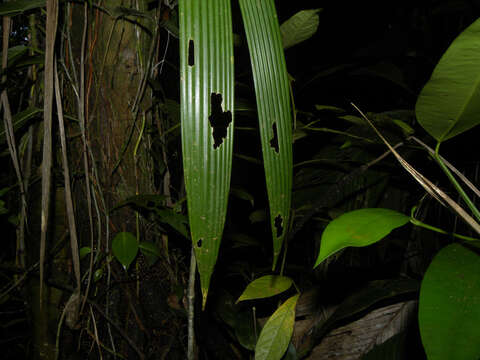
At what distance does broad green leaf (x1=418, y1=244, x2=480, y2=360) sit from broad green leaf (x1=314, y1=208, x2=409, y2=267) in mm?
50

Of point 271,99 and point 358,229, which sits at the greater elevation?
point 271,99

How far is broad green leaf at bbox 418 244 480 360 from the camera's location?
0.25 metres

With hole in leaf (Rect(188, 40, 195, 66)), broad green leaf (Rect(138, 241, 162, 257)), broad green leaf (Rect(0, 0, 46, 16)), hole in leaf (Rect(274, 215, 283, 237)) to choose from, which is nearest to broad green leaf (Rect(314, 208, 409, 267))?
hole in leaf (Rect(274, 215, 283, 237))

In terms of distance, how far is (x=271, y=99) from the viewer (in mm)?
310

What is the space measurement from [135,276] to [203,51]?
55 cm

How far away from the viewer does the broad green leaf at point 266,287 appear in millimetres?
502

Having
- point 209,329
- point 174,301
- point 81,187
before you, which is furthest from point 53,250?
point 209,329

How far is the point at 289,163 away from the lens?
318 mm

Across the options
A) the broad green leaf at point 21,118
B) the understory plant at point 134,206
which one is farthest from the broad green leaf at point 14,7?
the broad green leaf at point 21,118

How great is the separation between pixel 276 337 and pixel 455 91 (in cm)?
40

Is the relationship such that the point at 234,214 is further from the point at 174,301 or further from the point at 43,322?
the point at 43,322

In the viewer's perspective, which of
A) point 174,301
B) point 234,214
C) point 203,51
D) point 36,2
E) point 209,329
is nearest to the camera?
point 203,51

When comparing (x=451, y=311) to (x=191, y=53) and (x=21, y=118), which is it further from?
(x=21, y=118)

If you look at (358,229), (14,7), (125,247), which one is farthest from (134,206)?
(358,229)
